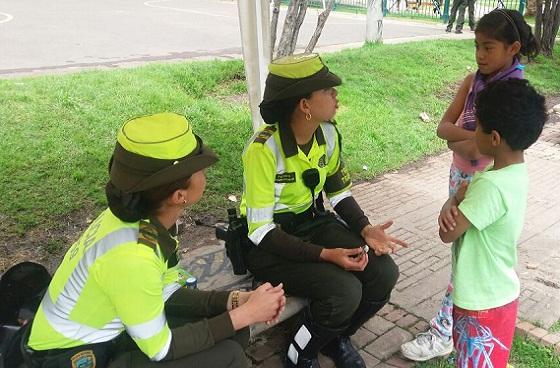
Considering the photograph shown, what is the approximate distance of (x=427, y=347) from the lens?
2.87 meters

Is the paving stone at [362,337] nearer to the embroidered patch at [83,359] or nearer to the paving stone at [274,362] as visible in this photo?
the paving stone at [274,362]

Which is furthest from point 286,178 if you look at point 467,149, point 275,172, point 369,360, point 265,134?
point 369,360

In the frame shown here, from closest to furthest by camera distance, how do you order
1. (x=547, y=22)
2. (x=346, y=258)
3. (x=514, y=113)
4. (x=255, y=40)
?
(x=514, y=113)
(x=346, y=258)
(x=255, y=40)
(x=547, y=22)

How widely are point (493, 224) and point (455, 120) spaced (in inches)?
36.0

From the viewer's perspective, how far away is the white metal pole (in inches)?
150

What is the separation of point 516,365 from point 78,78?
5.68 metres

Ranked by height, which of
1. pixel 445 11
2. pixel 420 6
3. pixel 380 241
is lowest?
pixel 420 6

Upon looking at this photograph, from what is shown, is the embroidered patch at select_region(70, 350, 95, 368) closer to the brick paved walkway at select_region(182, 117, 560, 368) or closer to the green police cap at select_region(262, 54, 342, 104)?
the brick paved walkway at select_region(182, 117, 560, 368)

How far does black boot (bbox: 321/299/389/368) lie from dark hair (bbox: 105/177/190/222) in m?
1.28

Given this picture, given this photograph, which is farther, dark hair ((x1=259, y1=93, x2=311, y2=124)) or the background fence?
the background fence

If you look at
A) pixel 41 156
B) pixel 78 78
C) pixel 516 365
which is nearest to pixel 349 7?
pixel 78 78

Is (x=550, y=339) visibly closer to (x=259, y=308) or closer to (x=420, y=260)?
(x=420, y=260)

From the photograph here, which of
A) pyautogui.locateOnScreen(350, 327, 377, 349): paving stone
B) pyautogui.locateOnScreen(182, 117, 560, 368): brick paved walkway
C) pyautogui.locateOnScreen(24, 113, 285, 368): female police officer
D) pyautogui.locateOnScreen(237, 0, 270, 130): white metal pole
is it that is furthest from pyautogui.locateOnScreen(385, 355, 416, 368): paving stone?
pyautogui.locateOnScreen(237, 0, 270, 130): white metal pole

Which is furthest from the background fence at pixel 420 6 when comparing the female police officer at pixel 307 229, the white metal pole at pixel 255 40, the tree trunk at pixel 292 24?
the female police officer at pixel 307 229
